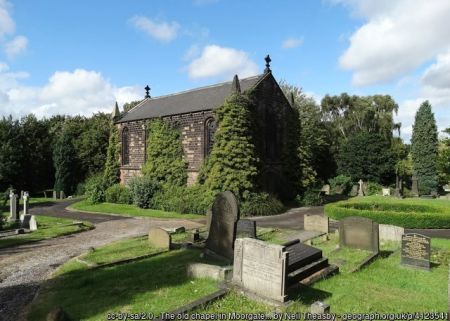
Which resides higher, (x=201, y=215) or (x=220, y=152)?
(x=220, y=152)

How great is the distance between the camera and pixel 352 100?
Result: 194 feet

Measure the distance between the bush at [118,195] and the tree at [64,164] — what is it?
10285 mm

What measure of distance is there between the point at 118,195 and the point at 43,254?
60.1 feet

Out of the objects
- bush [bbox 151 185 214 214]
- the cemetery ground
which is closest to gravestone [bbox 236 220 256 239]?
the cemetery ground

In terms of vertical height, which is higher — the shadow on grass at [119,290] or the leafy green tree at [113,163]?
the leafy green tree at [113,163]

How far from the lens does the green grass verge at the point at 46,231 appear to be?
16.0m

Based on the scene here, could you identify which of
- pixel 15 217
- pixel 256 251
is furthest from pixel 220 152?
pixel 256 251

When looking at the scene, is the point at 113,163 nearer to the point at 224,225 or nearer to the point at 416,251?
the point at 224,225

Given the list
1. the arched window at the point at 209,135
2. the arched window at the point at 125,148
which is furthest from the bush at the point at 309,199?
the arched window at the point at 125,148

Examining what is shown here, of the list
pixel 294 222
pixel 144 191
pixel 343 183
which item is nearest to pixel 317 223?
pixel 294 222

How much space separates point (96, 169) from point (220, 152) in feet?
77.0

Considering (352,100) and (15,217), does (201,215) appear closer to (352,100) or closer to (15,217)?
(15,217)

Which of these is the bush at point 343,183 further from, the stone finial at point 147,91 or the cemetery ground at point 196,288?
the cemetery ground at point 196,288

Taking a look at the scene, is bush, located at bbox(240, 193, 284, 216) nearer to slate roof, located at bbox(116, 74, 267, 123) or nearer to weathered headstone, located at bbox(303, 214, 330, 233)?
weathered headstone, located at bbox(303, 214, 330, 233)
